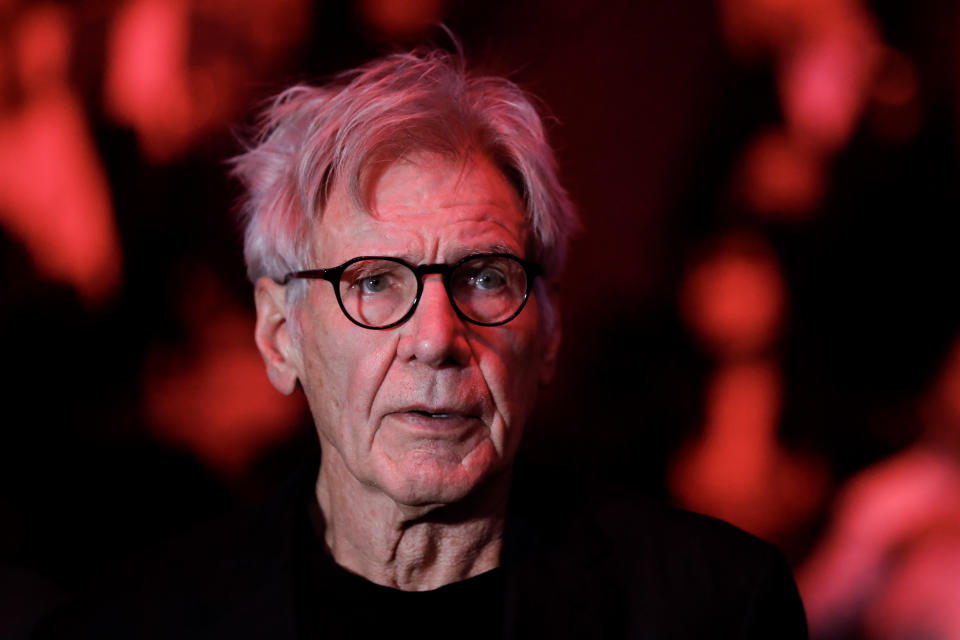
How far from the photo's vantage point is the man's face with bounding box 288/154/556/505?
1.37 metres

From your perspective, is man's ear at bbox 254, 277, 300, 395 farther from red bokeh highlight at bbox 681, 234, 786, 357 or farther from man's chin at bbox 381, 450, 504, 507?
red bokeh highlight at bbox 681, 234, 786, 357

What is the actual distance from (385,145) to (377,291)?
20 cm

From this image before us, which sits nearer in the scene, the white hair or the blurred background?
the white hair

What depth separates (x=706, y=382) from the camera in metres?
2.44

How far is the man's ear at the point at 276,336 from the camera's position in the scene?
1552 millimetres

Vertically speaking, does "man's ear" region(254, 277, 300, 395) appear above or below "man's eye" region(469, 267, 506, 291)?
below

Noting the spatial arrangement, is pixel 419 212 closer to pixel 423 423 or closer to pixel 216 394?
pixel 423 423

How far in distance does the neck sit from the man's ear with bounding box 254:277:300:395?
0.15 metres

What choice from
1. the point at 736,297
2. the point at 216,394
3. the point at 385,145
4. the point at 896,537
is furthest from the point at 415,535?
the point at 896,537

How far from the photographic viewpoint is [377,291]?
142 centimetres

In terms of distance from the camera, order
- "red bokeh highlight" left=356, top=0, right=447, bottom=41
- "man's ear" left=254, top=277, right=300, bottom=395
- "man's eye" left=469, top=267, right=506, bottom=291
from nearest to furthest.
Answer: "man's eye" left=469, top=267, right=506, bottom=291 < "man's ear" left=254, top=277, right=300, bottom=395 < "red bokeh highlight" left=356, top=0, right=447, bottom=41

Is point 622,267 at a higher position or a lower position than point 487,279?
lower

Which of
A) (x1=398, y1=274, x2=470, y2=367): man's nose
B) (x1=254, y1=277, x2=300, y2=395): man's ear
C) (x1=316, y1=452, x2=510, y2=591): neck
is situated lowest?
(x1=316, y1=452, x2=510, y2=591): neck

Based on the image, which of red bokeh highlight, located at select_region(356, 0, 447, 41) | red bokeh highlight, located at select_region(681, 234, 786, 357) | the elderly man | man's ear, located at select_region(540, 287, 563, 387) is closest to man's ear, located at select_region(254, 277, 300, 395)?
the elderly man
